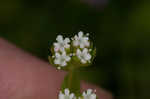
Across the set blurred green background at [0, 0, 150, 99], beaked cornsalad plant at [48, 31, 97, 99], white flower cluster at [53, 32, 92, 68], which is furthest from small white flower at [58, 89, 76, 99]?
blurred green background at [0, 0, 150, 99]

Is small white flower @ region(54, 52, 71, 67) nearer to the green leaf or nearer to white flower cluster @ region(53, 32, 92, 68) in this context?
white flower cluster @ region(53, 32, 92, 68)

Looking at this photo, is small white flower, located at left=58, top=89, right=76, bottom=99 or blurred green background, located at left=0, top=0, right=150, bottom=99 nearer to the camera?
small white flower, located at left=58, top=89, right=76, bottom=99

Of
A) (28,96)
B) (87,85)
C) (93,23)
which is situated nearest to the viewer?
(28,96)

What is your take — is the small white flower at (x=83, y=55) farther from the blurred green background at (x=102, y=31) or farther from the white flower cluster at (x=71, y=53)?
the blurred green background at (x=102, y=31)

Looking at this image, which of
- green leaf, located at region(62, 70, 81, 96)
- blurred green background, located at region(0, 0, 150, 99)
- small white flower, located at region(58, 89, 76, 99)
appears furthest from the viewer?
blurred green background, located at region(0, 0, 150, 99)

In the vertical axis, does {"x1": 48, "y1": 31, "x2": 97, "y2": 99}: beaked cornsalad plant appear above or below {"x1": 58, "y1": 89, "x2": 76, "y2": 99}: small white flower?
above

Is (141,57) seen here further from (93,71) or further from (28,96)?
(28,96)

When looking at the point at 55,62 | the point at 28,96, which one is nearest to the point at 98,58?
the point at 28,96

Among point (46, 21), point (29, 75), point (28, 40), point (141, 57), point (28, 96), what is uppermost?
point (46, 21)

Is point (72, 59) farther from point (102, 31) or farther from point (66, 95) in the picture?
point (102, 31)
